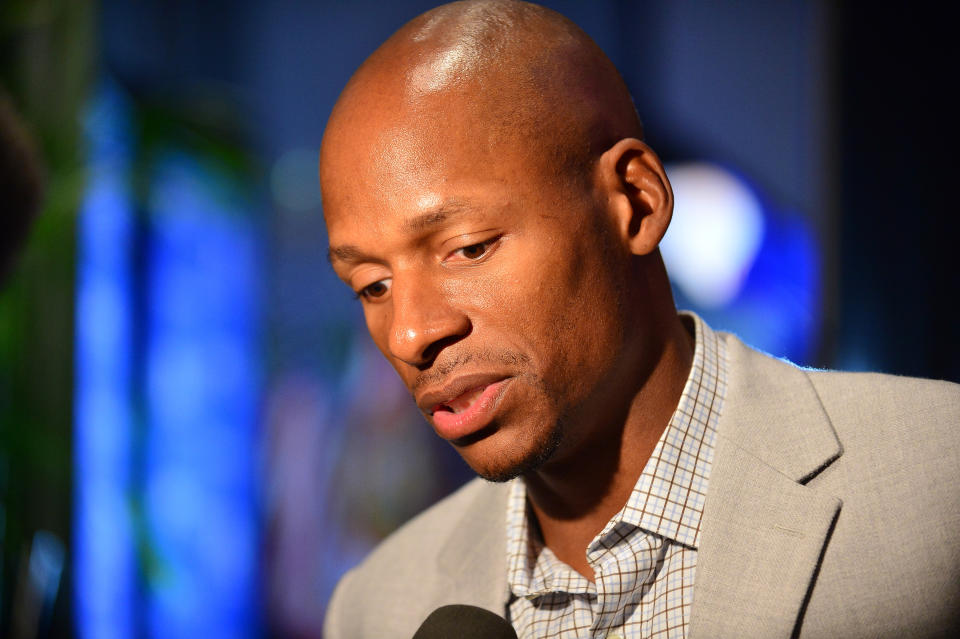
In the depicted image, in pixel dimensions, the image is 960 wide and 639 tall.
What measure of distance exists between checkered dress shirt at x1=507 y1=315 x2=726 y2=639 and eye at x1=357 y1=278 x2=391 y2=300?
1.83 ft

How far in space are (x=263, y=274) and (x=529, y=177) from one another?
3.84 m

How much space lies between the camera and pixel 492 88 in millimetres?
1433

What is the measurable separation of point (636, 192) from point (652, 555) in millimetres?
636

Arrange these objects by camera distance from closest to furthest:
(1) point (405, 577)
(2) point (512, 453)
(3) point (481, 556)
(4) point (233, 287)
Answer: (2) point (512, 453)
(3) point (481, 556)
(1) point (405, 577)
(4) point (233, 287)

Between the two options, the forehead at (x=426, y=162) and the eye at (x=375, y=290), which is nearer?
the forehead at (x=426, y=162)

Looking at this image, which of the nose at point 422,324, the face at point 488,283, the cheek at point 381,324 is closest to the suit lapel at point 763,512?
the face at point 488,283

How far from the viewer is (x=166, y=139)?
4691 millimetres

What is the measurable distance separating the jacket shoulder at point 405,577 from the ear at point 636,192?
0.65m

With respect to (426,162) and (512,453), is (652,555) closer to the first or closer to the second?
(512,453)

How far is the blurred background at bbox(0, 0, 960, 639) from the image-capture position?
12.6ft

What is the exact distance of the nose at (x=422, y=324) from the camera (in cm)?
137

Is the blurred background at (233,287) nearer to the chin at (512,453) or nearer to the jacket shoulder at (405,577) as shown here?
the jacket shoulder at (405,577)

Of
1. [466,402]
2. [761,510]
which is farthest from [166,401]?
[761,510]

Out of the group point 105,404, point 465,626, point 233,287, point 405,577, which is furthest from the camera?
point 233,287
